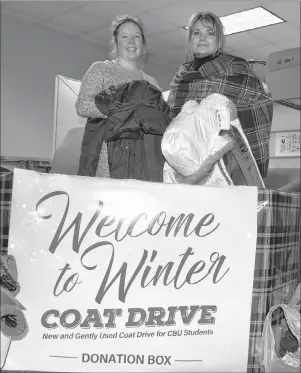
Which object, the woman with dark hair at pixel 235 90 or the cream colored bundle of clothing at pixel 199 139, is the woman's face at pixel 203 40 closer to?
the woman with dark hair at pixel 235 90

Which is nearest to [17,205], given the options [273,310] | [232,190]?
[232,190]

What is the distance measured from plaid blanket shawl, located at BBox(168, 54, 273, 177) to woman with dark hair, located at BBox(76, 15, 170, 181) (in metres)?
0.07

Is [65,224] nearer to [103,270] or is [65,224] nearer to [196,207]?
[103,270]

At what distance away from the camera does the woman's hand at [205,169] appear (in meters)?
0.79

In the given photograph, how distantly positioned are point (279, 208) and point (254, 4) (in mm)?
956

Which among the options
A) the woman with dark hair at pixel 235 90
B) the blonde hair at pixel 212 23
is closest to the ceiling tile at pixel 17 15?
the blonde hair at pixel 212 23

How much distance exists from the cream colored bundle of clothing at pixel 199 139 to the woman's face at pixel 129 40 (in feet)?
1.47

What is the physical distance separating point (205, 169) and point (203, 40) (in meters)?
0.50

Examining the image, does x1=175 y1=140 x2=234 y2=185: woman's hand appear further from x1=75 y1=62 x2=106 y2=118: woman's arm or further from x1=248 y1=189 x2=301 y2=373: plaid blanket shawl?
x1=75 y1=62 x2=106 y2=118: woman's arm

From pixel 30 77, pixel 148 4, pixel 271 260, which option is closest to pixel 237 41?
pixel 148 4

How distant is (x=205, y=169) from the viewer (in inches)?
31.2

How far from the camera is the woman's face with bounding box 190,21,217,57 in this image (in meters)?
1.15

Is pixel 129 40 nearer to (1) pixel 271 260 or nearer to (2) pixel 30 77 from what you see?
(1) pixel 271 260

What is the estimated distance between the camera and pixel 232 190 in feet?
2.37
